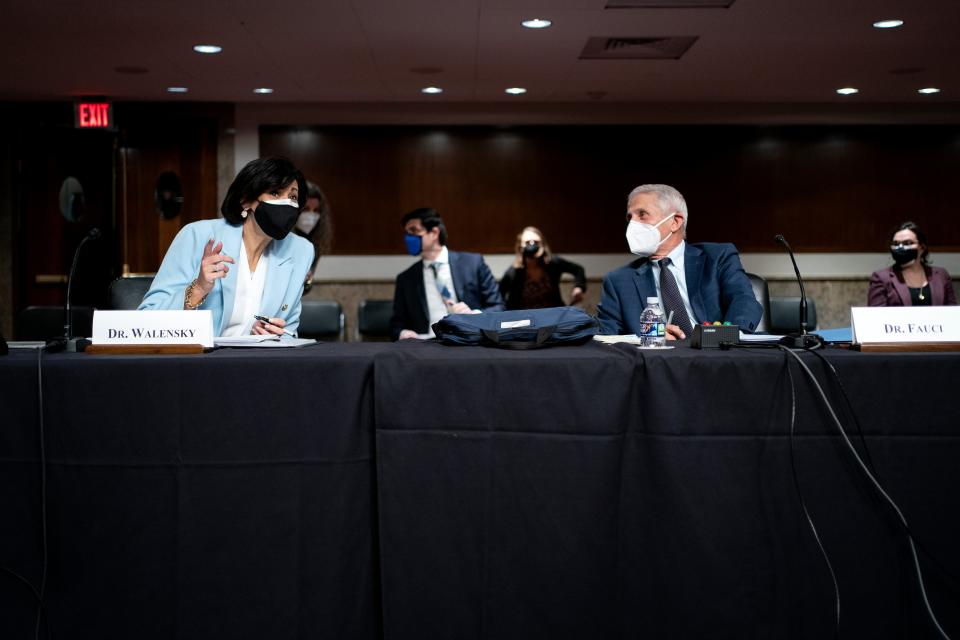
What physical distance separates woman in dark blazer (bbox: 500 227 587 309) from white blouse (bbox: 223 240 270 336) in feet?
13.1

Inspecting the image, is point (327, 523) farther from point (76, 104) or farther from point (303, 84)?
point (76, 104)

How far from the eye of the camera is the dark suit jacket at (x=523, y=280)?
6715mm

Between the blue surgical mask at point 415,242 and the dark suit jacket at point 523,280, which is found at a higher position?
the blue surgical mask at point 415,242

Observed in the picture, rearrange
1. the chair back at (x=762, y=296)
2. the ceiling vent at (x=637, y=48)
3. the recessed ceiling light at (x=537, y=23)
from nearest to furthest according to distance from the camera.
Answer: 1. the chair back at (x=762, y=296)
2. the recessed ceiling light at (x=537, y=23)
3. the ceiling vent at (x=637, y=48)

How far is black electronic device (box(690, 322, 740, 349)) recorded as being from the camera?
201 centimetres

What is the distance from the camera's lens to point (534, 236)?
693 centimetres

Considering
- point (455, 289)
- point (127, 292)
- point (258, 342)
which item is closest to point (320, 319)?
point (455, 289)

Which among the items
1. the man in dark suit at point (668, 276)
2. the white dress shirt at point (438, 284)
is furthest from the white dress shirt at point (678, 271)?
the white dress shirt at point (438, 284)

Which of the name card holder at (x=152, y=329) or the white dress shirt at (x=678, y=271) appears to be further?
the white dress shirt at (x=678, y=271)

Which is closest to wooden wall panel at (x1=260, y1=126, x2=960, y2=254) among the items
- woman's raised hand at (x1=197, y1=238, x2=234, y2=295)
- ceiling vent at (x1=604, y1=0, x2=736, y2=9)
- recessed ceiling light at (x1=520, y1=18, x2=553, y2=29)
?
recessed ceiling light at (x1=520, y1=18, x2=553, y2=29)

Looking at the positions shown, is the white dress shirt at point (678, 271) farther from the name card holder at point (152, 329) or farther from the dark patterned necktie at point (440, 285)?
the dark patterned necktie at point (440, 285)

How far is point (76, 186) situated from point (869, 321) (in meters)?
8.01

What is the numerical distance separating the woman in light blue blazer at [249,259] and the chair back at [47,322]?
195cm

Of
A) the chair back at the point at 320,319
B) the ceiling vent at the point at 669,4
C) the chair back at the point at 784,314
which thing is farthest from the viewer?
the chair back at the point at 784,314
